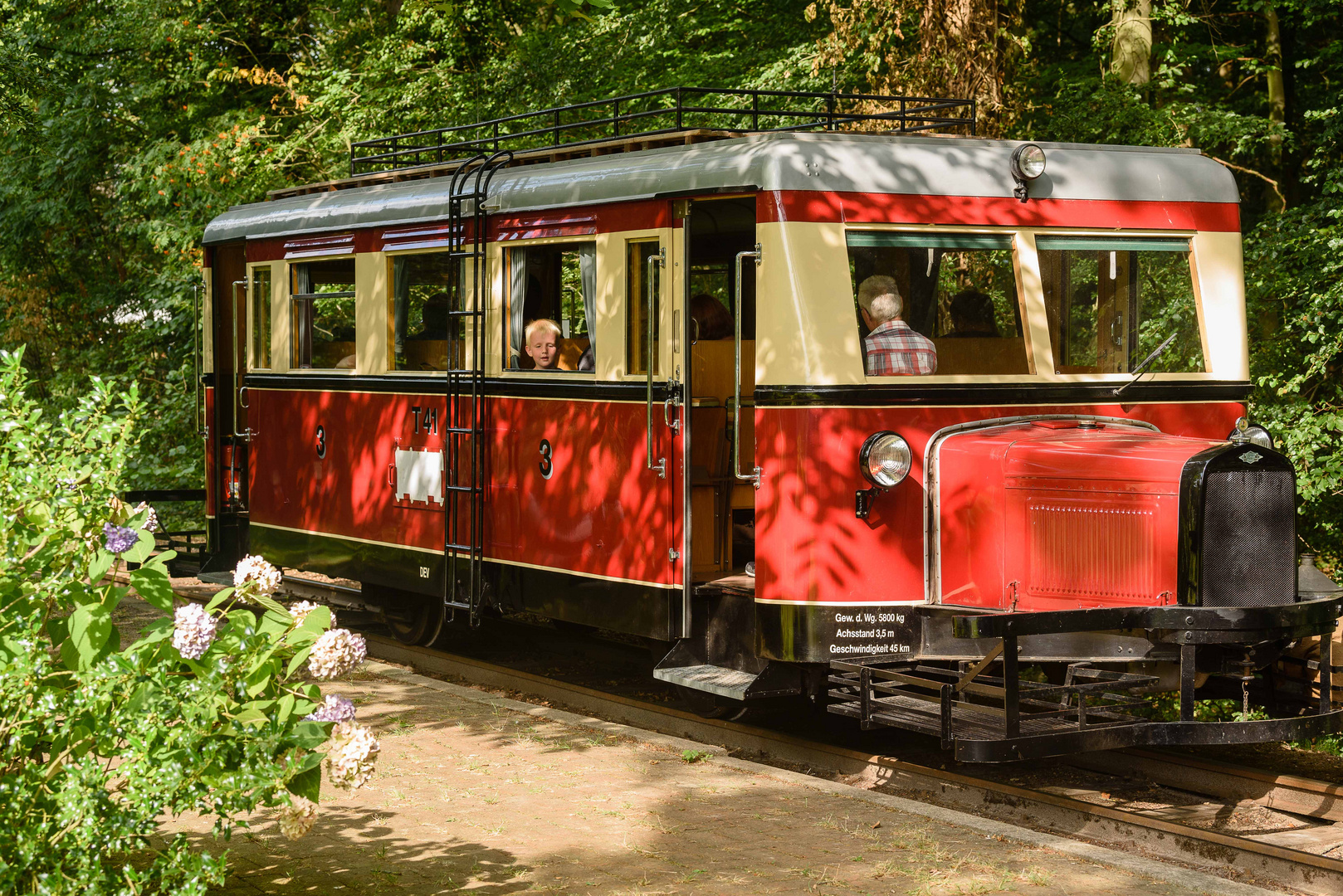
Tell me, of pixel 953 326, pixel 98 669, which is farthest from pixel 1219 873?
pixel 98 669

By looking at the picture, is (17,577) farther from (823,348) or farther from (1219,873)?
(1219,873)

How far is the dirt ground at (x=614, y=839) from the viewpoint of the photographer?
5816mm

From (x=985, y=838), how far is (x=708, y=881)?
1.32 meters

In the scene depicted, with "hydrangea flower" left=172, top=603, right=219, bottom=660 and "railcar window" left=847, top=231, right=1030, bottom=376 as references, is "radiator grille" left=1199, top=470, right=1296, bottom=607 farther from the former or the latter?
"hydrangea flower" left=172, top=603, right=219, bottom=660

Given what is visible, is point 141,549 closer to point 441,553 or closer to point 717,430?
point 717,430

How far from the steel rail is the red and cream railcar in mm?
418

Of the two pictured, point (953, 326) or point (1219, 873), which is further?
point (953, 326)

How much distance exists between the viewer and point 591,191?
8562mm

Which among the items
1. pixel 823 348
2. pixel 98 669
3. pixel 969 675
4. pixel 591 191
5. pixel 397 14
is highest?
Answer: pixel 397 14

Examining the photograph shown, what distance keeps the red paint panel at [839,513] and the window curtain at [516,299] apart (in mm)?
2133

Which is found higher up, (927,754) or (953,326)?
(953,326)

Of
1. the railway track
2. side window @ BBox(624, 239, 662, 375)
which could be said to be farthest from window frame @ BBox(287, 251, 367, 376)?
the railway track

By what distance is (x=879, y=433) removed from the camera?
741 cm

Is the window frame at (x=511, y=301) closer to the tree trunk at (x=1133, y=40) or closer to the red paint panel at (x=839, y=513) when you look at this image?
the red paint panel at (x=839, y=513)
